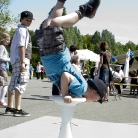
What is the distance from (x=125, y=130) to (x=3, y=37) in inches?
136

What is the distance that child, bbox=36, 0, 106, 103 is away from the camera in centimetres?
343

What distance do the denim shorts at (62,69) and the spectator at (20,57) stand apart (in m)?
2.29

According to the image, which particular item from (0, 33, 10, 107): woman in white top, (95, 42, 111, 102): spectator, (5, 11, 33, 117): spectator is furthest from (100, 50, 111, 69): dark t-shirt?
(5, 11, 33, 117): spectator

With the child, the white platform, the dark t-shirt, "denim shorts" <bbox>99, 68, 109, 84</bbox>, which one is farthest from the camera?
"denim shorts" <bbox>99, 68, 109, 84</bbox>

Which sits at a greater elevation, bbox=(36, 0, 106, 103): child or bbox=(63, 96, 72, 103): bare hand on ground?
bbox=(36, 0, 106, 103): child

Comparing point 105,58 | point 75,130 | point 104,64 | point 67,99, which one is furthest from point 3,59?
point 67,99

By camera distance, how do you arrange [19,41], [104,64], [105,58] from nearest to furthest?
1. [19,41]
2. [105,58]
3. [104,64]

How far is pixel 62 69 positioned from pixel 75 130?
167cm

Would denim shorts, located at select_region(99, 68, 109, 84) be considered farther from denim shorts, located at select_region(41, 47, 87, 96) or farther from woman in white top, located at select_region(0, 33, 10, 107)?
denim shorts, located at select_region(41, 47, 87, 96)

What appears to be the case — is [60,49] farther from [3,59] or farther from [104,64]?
[104,64]

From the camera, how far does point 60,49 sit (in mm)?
3504

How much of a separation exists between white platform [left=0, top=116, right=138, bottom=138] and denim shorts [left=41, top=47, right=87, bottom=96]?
1198 mm

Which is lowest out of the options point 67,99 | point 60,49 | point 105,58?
point 67,99

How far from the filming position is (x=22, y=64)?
579 cm
